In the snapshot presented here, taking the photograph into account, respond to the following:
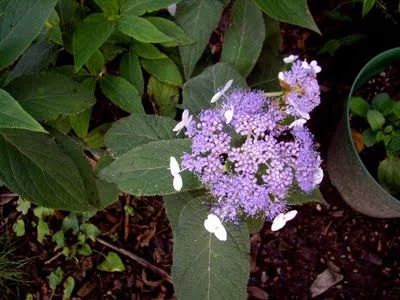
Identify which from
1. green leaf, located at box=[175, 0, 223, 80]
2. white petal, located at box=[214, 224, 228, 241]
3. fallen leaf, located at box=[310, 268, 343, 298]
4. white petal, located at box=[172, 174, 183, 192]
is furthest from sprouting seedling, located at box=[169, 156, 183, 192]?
fallen leaf, located at box=[310, 268, 343, 298]

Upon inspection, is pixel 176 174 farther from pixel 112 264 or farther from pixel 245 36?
pixel 112 264

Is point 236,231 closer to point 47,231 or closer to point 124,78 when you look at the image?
point 124,78

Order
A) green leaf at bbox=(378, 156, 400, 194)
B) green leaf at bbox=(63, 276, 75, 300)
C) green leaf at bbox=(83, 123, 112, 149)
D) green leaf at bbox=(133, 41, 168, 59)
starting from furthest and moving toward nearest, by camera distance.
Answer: green leaf at bbox=(63, 276, 75, 300) < green leaf at bbox=(378, 156, 400, 194) < green leaf at bbox=(83, 123, 112, 149) < green leaf at bbox=(133, 41, 168, 59)

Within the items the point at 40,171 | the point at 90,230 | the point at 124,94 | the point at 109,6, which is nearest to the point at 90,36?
the point at 109,6

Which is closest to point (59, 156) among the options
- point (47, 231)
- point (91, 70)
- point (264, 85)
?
point (91, 70)

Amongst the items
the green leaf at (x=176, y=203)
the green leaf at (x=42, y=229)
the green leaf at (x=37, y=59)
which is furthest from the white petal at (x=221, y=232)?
the green leaf at (x=42, y=229)

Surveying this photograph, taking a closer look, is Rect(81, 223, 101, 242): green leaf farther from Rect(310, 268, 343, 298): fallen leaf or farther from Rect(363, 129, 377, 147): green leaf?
Rect(363, 129, 377, 147): green leaf
